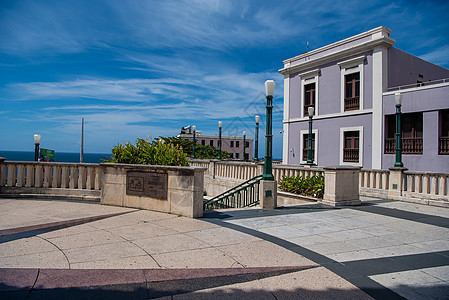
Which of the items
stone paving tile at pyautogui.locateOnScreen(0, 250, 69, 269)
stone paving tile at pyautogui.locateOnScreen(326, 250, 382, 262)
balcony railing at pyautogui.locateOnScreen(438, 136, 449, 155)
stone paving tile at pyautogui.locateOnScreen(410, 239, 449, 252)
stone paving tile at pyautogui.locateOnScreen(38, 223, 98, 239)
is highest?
balcony railing at pyautogui.locateOnScreen(438, 136, 449, 155)

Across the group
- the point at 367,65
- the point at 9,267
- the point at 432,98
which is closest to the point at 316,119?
the point at 367,65

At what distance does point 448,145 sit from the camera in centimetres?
1952

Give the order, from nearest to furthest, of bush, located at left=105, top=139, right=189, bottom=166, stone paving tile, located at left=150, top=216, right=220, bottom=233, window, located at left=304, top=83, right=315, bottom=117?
stone paving tile, located at left=150, top=216, right=220, bottom=233, bush, located at left=105, top=139, right=189, bottom=166, window, located at left=304, top=83, right=315, bottom=117

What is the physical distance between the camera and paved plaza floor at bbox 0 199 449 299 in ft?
12.3

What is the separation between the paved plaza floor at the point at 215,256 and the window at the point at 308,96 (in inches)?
809

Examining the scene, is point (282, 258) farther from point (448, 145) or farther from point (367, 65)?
point (367, 65)

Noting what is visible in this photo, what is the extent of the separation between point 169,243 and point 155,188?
9.92ft

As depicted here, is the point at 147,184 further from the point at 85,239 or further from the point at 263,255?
the point at 263,255

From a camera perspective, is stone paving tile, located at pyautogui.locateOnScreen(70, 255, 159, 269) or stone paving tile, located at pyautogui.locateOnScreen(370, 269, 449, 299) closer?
stone paving tile, located at pyautogui.locateOnScreen(370, 269, 449, 299)

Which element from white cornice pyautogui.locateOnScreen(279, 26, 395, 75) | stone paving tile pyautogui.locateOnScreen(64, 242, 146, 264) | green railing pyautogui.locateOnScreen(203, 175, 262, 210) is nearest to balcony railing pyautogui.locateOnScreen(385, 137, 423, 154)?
white cornice pyautogui.locateOnScreen(279, 26, 395, 75)

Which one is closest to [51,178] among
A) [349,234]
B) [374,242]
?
[349,234]

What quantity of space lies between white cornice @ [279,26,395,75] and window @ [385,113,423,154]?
532 centimetres

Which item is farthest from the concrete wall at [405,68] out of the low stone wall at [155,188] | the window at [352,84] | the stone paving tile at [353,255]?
the stone paving tile at [353,255]

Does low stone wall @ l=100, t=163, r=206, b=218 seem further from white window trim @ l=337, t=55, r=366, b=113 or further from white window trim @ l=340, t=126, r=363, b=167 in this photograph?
white window trim @ l=337, t=55, r=366, b=113
